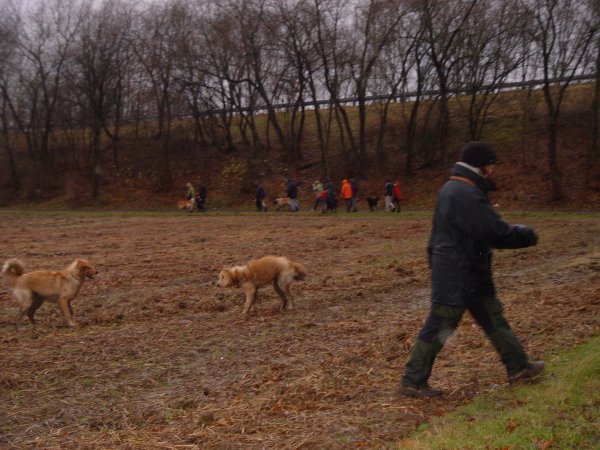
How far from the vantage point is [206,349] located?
27.2ft

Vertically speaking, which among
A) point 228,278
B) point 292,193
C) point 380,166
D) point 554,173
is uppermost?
point 380,166

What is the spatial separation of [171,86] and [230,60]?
6.66 m

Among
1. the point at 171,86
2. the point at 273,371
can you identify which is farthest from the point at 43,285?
the point at 171,86

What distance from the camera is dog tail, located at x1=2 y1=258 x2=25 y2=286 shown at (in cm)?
1041

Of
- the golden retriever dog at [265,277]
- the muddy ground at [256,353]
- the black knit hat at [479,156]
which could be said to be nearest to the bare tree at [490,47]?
the muddy ground at [256,353]

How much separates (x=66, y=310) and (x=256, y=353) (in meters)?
3.55

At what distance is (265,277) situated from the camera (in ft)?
35.5

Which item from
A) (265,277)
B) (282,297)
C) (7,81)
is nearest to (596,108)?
(282,297)

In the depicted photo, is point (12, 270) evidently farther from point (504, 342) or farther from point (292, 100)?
point (292, 100)

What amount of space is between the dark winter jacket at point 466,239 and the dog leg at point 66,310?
237 inches

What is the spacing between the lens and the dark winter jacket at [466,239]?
5.78m

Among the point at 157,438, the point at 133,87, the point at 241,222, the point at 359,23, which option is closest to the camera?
the point at 157,438

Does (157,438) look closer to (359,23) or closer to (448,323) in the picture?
(448,323)

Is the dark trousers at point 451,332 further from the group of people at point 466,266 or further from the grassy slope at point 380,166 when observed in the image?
the grassy slope at point 380,166
